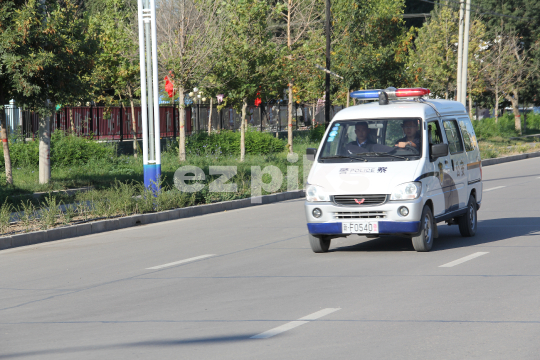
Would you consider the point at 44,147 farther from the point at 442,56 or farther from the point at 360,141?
the point at 442,56

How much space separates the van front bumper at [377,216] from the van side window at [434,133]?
1.43 m

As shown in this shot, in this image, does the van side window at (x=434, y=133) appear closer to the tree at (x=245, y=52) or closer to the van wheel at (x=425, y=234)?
the van wheel at (x=425, y=234)

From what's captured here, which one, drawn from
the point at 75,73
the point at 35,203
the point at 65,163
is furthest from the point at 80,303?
the point at 65,163

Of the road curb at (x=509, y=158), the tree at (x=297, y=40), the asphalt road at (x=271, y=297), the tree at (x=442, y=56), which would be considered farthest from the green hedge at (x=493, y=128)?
the asphalt road at (x=271, y=297)

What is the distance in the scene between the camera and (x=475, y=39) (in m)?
47.1

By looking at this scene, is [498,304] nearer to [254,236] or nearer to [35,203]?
[254,236]

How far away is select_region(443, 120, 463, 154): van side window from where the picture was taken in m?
11.4

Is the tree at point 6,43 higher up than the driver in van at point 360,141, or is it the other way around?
the tree at point 6,43

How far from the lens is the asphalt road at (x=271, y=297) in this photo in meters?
5.84

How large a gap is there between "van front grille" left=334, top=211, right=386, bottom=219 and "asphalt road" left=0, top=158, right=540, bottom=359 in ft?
1.95

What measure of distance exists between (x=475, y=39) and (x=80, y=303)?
142 feet

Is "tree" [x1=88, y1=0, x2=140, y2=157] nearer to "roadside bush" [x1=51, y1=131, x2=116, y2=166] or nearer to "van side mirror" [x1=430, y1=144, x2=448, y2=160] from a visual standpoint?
"roadside bush" [x1=51, y1=131, x2=116, y2=166]

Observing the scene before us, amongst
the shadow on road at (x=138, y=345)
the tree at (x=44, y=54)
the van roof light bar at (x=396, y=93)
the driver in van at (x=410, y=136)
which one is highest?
the tree at (x=44, y=54)

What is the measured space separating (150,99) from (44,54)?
244 centimetres
